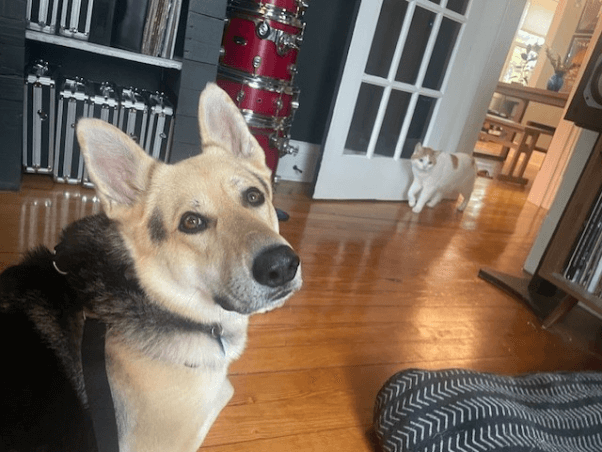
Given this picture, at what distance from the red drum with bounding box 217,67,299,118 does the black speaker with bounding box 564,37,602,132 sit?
150 cm

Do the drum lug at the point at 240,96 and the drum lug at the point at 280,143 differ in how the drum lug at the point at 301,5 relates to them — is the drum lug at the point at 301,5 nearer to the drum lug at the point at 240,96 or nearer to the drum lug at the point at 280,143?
the drum lug at the point at 240,96

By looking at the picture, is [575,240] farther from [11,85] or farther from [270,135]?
[11,85]

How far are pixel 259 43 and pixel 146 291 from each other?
1.88 m

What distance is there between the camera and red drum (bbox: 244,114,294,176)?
8.43 feet

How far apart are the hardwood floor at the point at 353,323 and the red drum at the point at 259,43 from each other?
0.91 m

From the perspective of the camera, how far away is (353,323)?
1.91 metres

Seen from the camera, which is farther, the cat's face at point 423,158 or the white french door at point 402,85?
the cat's face at point 423,158

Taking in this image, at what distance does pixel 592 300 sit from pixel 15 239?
8.18ft

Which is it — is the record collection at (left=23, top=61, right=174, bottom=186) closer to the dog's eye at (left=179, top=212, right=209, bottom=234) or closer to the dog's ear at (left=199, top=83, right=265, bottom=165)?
the dog's ear at (left=199, top=83, right=265, bottom=165)

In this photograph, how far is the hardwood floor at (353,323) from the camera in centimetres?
136

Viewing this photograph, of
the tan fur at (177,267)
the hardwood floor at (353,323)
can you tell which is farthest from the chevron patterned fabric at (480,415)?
the tan fur at (177,267)

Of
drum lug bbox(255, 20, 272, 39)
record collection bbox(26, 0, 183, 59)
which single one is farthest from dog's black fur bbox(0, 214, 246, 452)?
drum lug bbox(255, 20, 272, 39)

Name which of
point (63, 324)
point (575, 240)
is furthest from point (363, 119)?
point (63, 324)

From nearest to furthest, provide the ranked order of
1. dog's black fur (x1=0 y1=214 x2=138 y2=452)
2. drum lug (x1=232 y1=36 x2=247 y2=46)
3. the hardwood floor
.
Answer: dog's black fur (x1=0 y1=214 x2=138 y2=452), the hardwood floor, drum lug (x1=232 y1=36 x2=247 y2=46)
